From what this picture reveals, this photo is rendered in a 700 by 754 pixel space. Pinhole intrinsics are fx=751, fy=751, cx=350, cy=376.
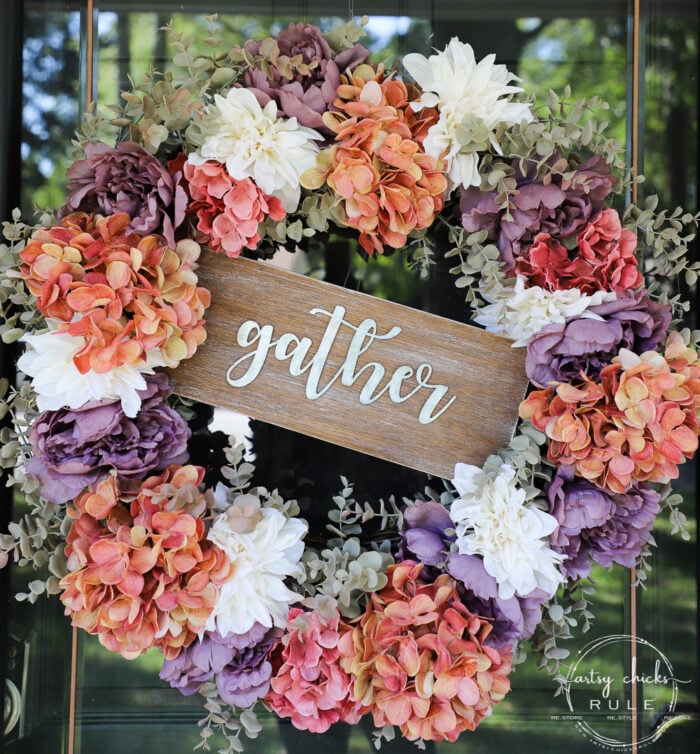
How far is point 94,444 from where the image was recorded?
111cm

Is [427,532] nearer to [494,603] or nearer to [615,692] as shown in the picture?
[494,603]

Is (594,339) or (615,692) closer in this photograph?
(594,339)

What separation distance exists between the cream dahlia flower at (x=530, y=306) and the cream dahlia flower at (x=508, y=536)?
22 cm

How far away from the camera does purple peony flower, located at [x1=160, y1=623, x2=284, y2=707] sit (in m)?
1.14

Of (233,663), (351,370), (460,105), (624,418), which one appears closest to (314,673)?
(233,663)

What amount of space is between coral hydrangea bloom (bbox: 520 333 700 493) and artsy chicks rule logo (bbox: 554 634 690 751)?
431mm

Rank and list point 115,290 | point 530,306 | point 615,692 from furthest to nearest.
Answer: point 615,692
point 530,306
point 115,290

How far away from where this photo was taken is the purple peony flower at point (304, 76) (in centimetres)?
114

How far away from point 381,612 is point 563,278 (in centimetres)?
58

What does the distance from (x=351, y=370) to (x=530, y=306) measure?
0.98 ft

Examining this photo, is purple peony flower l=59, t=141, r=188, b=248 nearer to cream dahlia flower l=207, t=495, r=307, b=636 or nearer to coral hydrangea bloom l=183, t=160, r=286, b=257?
coral hydrangea bloom l=183, t=160, r=286, b=257

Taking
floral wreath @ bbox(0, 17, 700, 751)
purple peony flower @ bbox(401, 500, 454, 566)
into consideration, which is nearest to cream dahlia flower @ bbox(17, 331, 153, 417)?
floral wreath @ bbox(0, 17, 700, 751)

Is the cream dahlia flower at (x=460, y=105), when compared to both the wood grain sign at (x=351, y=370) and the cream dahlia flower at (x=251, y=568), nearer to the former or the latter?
the wood grain sign at (x=351, y=370)

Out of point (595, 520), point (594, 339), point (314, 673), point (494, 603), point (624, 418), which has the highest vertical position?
point (594, 339)
